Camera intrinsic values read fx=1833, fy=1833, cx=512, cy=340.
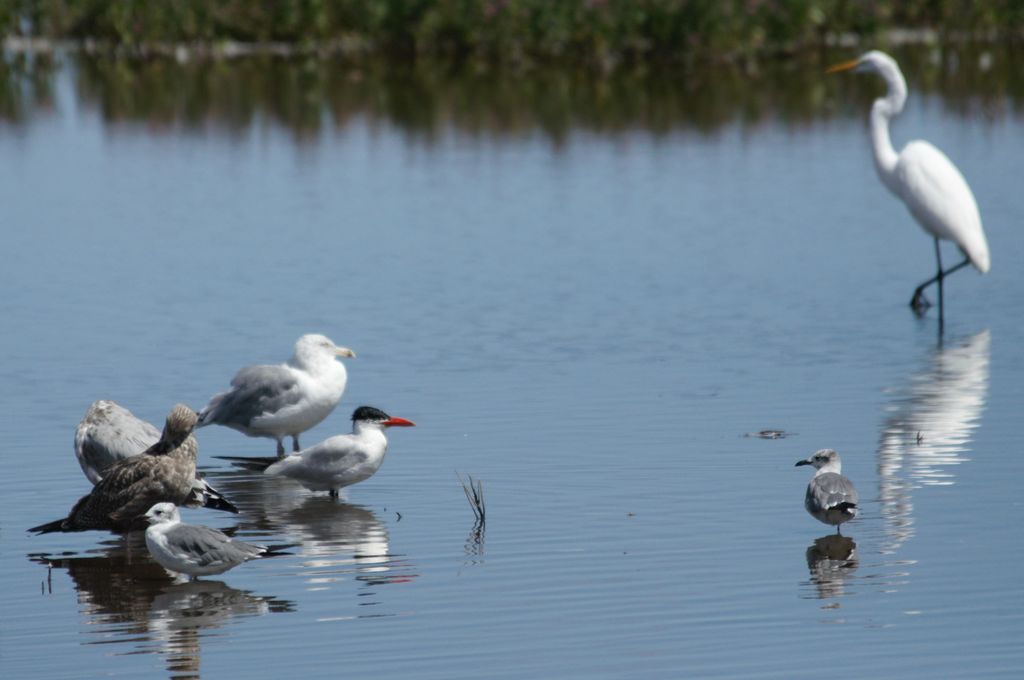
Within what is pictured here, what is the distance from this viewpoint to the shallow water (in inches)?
289

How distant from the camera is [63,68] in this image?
38312 millimetres

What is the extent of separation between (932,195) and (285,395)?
7334 mm

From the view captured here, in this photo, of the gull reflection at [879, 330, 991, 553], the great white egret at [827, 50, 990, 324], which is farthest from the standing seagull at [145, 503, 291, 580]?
the great white egret at [827, 50, 990, 324]

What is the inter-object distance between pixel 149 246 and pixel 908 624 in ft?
41.9

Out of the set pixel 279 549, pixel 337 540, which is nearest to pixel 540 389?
pixel 337 540

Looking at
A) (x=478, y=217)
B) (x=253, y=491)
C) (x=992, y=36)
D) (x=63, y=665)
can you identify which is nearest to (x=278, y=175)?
(x=478, y=217)

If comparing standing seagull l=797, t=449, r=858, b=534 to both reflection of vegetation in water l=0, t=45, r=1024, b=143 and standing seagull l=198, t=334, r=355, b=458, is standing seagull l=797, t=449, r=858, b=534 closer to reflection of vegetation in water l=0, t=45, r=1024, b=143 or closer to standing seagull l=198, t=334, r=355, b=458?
standing seagull l=198, t=334, r=355, b=458

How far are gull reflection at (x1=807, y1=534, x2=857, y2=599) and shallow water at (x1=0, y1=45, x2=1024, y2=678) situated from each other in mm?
35

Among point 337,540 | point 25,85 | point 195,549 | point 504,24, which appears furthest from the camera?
point 504,24

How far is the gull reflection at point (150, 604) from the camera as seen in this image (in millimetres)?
7350

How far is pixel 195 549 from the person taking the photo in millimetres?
7941

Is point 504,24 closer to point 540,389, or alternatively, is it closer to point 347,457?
point 540,389

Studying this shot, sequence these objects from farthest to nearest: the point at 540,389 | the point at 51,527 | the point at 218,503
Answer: the point at 540,389 → the point at 218,503 → the point at 51,527

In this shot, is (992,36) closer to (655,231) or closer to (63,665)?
(655,231)
